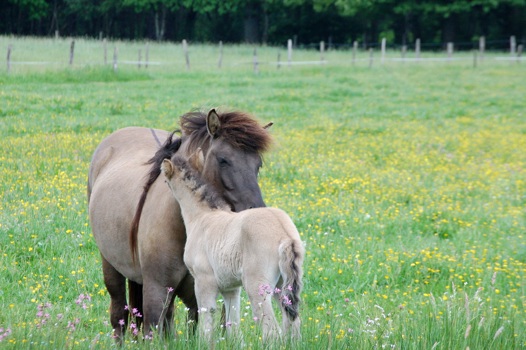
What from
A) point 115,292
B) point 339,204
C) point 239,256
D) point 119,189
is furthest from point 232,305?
point 339,204

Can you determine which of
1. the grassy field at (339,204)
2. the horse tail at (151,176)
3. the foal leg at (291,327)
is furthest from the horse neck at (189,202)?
the foal leg at (291,327)

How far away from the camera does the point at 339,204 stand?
32.2ft

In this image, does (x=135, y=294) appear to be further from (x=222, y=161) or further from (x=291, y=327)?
(x=291, y=327)

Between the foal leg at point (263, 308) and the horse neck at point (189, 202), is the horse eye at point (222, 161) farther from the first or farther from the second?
the foal leg at point (263, 308)

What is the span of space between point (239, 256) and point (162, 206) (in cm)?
111

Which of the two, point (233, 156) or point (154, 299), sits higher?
point (233, 156)

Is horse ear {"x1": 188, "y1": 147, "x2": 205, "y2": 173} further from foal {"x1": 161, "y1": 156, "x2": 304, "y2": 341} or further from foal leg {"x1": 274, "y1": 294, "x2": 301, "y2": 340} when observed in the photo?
foal leg {"x1": 274, "y1": 294, "x2": 301, "y2": 340}

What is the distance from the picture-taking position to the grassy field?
14.4 ft

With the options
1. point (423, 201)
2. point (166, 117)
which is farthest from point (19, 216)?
point (166, 117)

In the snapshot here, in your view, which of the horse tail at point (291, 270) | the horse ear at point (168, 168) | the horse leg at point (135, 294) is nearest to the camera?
the horse tail at point (291, 270)

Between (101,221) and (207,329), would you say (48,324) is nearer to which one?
(207,329)

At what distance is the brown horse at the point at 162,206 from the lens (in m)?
4.52

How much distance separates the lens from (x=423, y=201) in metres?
10.5

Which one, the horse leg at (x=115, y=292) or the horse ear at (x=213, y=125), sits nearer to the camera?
the horse ear at (x=213, y=125)
